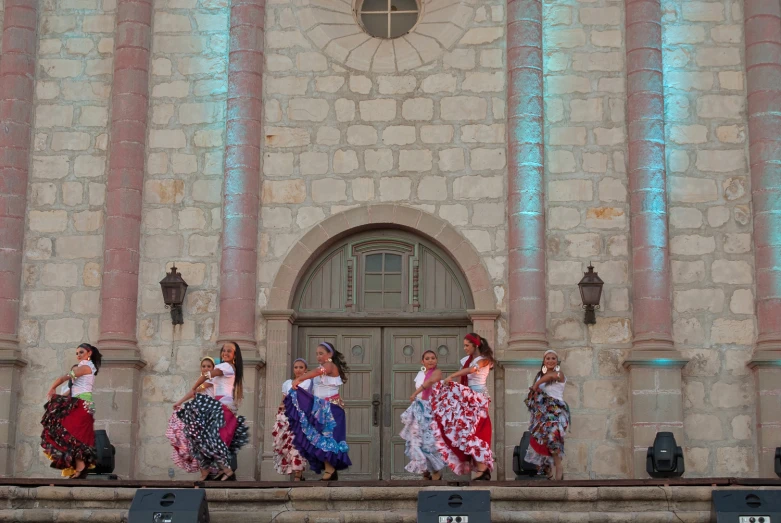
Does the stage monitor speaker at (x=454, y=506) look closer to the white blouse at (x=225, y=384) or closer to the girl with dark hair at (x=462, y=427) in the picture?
the girl with dark hair at (x=462, y=427)

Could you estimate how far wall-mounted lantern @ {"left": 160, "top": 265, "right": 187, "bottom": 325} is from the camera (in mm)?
16156

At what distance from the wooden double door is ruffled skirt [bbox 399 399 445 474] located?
2.84 meters

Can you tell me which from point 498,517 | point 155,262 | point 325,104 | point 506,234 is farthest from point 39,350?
point 498,517

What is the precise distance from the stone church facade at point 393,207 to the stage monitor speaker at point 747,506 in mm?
3869

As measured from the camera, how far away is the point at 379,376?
16422 mm

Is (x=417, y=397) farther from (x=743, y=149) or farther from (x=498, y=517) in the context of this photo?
(x=743, y=149)

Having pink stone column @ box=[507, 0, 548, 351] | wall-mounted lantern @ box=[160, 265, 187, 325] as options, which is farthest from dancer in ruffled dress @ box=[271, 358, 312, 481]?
pink stone column @ box=[507, 0, 548, 351]

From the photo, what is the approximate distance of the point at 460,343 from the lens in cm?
1648

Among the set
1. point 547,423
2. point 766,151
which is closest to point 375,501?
point 547,423

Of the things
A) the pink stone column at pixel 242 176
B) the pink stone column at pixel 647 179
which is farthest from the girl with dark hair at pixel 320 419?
the pink stone column at pixel 647 179

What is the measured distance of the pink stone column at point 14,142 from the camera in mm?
16406

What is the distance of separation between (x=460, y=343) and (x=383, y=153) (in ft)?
8.15

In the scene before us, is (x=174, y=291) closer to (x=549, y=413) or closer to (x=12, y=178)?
(x=12, y=178)

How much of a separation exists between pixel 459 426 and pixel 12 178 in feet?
22.2
